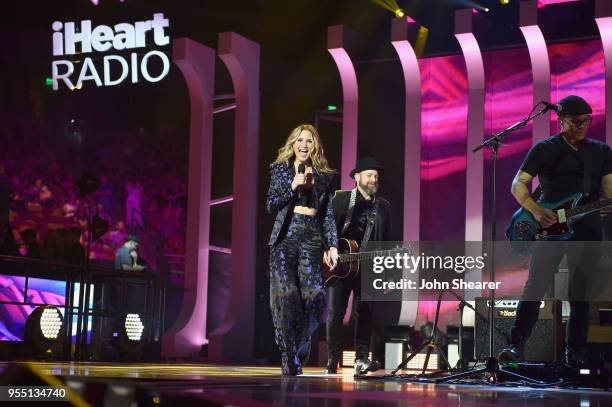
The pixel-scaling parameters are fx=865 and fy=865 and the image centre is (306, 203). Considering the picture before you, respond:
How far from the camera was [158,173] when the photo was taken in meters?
24.5

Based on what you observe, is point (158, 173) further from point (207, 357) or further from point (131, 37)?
point (207, 357)

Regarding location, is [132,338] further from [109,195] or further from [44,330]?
[109,195]

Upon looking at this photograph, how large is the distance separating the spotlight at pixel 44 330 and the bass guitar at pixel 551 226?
4.78 m

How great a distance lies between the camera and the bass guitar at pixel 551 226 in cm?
515

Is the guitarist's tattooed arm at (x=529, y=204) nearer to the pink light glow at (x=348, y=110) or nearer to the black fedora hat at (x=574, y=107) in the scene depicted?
the black fedora hat at (x=574, y=107)

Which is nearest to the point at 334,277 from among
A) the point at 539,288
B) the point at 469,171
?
the point at 539,288

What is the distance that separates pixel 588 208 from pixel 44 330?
5.38m

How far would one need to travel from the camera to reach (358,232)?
746 cm

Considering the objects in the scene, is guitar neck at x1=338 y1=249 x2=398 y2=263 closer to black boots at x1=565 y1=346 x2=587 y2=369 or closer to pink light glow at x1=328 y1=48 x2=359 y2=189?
black boots at x1=565 y1=346 x2=587 y2=369

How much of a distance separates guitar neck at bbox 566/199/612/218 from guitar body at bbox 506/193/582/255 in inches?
1.8

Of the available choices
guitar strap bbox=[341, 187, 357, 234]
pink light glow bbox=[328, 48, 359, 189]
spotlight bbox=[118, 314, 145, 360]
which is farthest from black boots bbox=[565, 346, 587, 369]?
spotlight bbox=[118, 314, 145, 360]

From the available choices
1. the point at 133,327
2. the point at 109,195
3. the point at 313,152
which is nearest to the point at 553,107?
the point at 313,152

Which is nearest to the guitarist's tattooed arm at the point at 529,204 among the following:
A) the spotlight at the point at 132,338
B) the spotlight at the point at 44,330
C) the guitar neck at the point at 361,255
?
the guitar neck at the point at 361,255

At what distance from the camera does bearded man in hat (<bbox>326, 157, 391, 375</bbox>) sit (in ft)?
24.2
